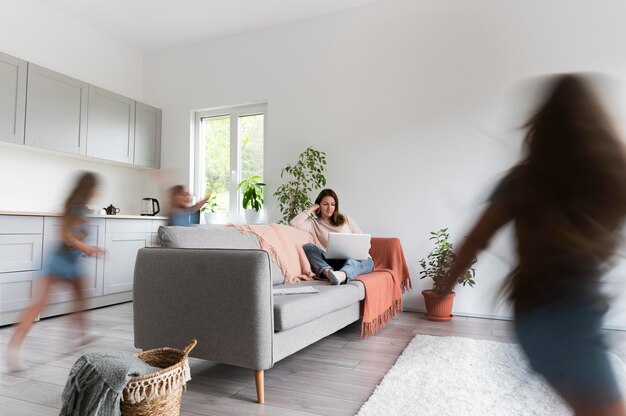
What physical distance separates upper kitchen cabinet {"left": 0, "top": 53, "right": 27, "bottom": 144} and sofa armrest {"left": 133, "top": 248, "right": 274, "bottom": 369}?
2414mm

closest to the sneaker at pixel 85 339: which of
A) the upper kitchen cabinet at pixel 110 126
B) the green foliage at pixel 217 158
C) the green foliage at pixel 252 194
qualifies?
the green foliage at pixel 252 194

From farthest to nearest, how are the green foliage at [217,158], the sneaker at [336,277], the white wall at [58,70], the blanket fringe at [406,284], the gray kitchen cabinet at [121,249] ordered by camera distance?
the green foliage at [217,158] < the gray kitchen cabinet at [121,249] < the white wall at [58,70] < the blanket fringe at [406,284] < the sneaker at [336,277]

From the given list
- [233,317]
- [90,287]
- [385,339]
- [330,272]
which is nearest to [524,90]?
[233,317]

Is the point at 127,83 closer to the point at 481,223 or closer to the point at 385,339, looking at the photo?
the point at 385,339

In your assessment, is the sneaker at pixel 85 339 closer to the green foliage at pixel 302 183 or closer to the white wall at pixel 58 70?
the white wall at pixel 58 70

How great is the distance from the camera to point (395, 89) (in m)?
4.20

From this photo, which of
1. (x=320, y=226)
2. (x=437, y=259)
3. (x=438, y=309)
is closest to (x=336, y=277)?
(x=320, y=226)

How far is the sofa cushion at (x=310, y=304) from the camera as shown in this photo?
203cm

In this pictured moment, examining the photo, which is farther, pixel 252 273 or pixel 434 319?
pixel 434 319

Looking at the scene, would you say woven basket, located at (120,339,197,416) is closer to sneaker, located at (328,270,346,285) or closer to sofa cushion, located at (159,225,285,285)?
sofa cushion, located at (159,225,285,285)

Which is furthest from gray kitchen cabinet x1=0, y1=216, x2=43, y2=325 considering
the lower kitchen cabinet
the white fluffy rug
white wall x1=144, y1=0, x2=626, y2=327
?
the white fluffy rug

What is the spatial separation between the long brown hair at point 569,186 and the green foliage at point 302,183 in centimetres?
355

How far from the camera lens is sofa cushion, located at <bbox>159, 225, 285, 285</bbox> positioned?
7.77 feet

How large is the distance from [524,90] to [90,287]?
4083 mm
